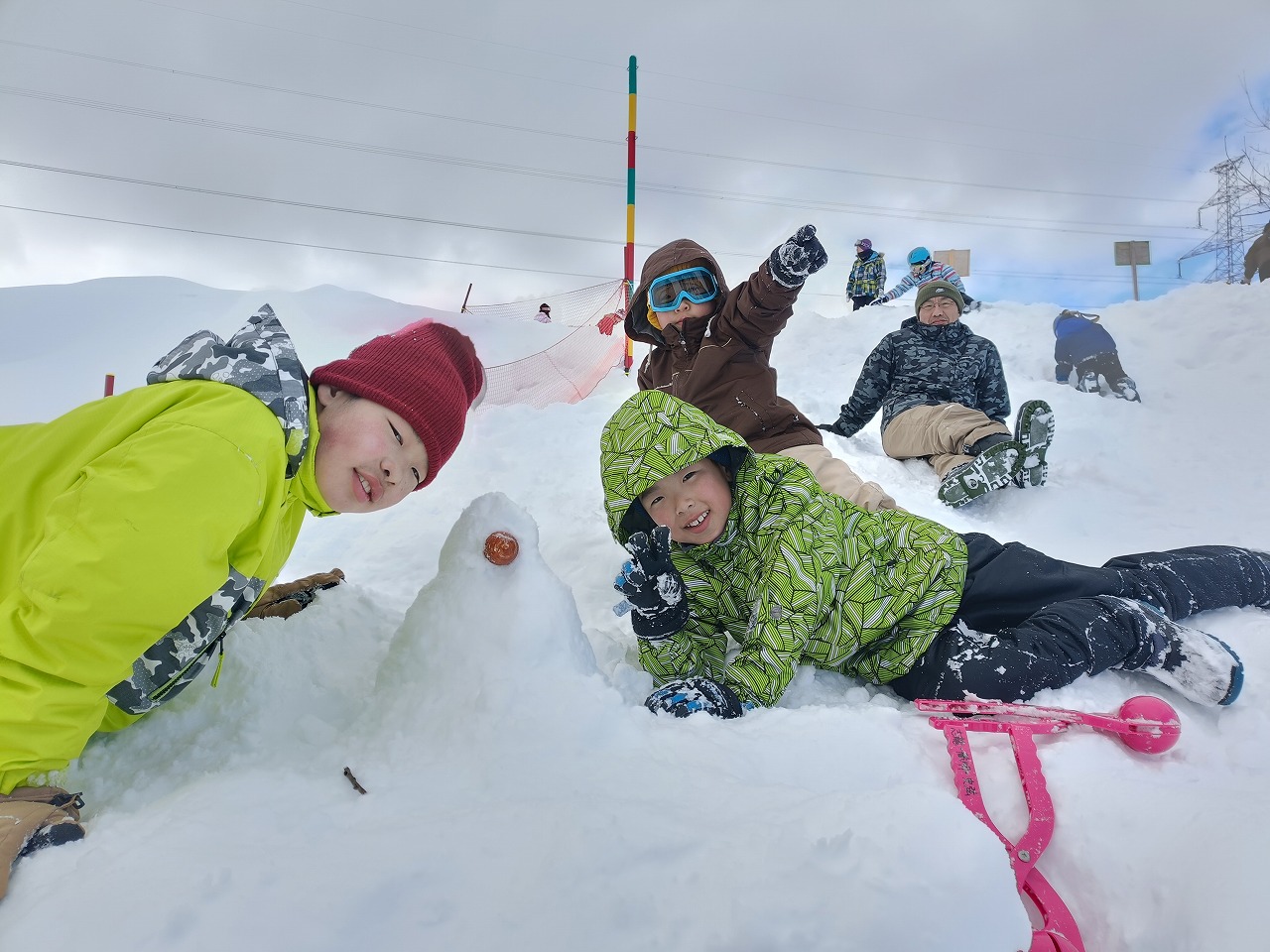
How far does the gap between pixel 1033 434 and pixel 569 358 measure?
316 cm

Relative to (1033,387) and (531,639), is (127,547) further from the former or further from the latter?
(1033,387)

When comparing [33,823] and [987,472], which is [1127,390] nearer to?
[987,472]

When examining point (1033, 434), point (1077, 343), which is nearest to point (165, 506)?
point (1033, 434)

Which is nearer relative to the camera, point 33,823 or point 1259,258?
point 33,823

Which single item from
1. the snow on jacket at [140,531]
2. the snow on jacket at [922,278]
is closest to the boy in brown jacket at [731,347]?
the snow on jacket at [140,531]

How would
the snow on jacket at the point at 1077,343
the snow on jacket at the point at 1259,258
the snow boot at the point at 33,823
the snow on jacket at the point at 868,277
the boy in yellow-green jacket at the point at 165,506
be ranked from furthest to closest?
the snow on jacket at the point at 868,277
the snow on jacket at the point at 1259,258
the snow on jacket at the point at 1077,343
the boy in yellow-green jacket at the point at 165,506
the snow boot at the point at 33,823

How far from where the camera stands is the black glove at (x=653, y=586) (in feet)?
5.08

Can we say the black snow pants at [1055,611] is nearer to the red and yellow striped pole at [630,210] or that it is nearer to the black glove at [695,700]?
the black glove at [695,700]

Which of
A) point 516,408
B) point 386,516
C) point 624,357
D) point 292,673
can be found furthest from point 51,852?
point 624,357

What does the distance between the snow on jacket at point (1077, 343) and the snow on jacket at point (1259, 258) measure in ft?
6.27

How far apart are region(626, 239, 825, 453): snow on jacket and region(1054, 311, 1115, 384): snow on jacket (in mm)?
3179

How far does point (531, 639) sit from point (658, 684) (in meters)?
0.51

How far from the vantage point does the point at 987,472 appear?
2.95m

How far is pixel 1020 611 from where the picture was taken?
160cm
